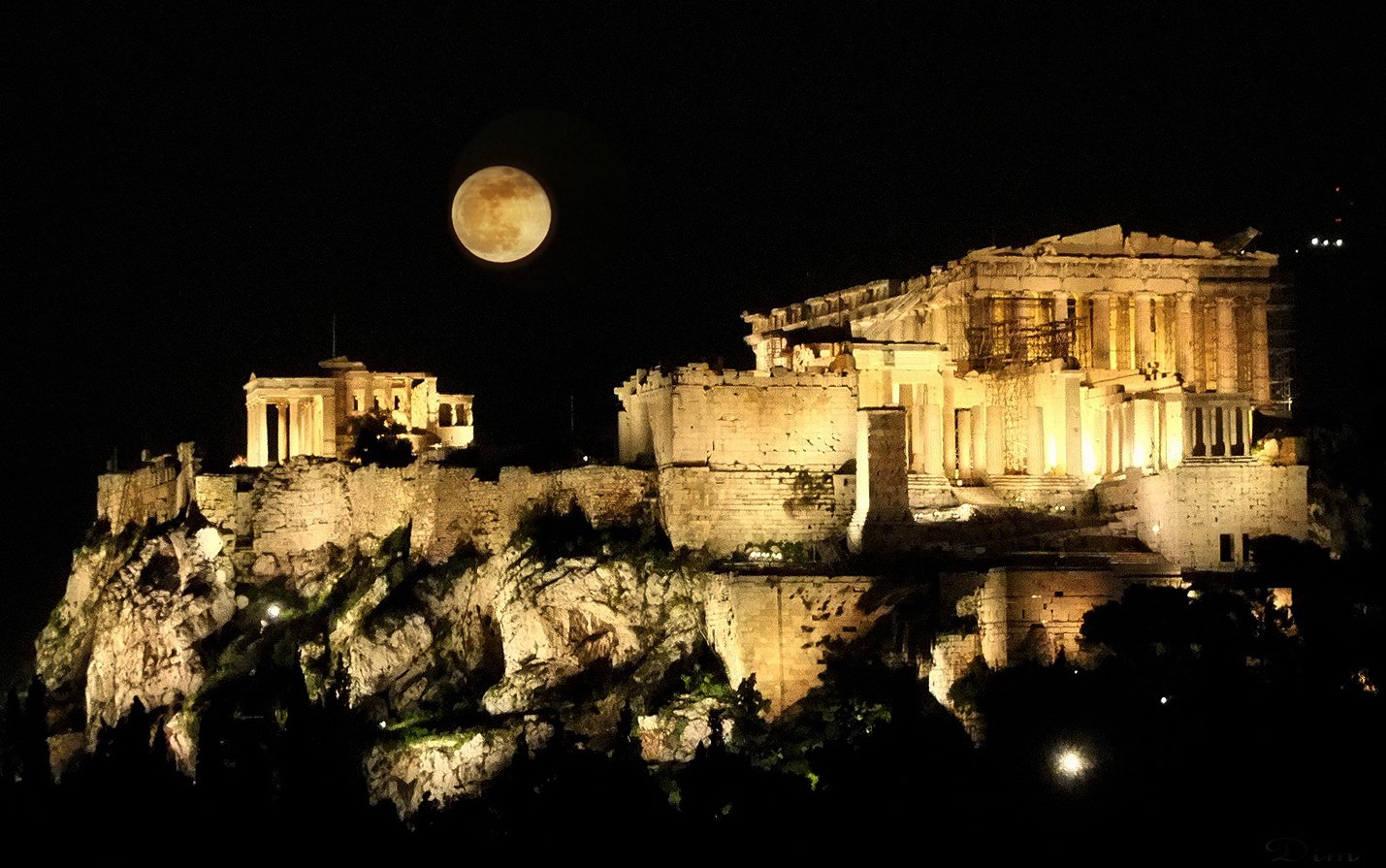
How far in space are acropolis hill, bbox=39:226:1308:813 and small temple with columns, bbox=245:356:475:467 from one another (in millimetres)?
339

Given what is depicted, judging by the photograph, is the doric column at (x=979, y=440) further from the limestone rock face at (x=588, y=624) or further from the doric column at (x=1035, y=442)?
the limestone rock face at (x=588, y=624)

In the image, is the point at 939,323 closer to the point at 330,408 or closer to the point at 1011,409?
the point at 1011,409

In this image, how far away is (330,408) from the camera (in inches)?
2901

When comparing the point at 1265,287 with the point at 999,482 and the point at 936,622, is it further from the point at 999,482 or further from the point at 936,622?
the point at 936,622

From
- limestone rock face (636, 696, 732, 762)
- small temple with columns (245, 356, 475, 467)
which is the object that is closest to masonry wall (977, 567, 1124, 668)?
limestone rock face (636, 696, 732, 762)

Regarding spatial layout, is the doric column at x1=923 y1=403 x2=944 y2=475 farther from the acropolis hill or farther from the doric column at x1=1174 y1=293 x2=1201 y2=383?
the doric column at x1=1174 y1=293 x2=1201 y2=383

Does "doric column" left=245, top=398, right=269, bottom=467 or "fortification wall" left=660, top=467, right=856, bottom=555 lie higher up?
"doric column" left=245, top=398, right=269, bottom=467

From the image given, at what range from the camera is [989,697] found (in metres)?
47.1

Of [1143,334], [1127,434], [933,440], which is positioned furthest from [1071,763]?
[1143,334]

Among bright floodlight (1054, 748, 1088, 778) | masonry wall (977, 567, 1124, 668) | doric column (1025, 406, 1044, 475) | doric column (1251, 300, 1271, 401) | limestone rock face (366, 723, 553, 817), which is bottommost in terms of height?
limestone rock face (366, 723, 553, 817)

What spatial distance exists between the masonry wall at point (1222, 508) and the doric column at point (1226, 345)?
1107cm

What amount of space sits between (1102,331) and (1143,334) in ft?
4.63

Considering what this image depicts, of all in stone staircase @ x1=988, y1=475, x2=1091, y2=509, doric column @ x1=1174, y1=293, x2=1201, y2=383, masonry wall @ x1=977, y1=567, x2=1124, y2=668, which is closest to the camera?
masonry wall @ x1=977, y1=567, x2=1124, y2=668

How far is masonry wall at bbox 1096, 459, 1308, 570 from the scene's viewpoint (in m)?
53.6
